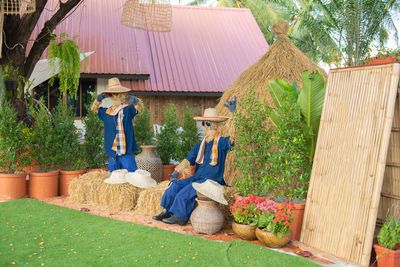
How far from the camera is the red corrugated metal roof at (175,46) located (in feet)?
39.7

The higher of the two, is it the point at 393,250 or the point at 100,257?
the point at 393,250

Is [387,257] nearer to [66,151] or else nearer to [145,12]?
[66,151]

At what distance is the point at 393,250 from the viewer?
3768mm

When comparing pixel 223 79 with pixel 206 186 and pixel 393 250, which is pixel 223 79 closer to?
pixel 206 186

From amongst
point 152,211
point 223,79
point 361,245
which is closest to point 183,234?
point 152,211

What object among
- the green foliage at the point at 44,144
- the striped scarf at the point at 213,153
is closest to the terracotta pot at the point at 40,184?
the green foliage at the point at 44,144

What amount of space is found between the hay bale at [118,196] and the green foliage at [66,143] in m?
1.23

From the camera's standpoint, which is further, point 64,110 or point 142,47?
point 142,47

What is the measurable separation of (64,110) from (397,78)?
5788mm

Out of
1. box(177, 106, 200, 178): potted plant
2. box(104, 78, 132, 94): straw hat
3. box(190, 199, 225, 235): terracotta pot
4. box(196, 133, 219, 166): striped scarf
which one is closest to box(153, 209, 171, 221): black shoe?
box(190, 199, 225, 235): terracotta pot

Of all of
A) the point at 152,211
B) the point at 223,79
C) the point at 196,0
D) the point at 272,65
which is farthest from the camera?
the point at 196,0

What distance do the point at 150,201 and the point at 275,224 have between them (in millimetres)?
2201

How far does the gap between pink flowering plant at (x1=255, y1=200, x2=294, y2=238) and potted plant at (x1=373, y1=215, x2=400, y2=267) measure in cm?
92

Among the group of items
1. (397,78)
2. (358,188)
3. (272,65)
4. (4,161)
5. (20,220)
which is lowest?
(20,220)
